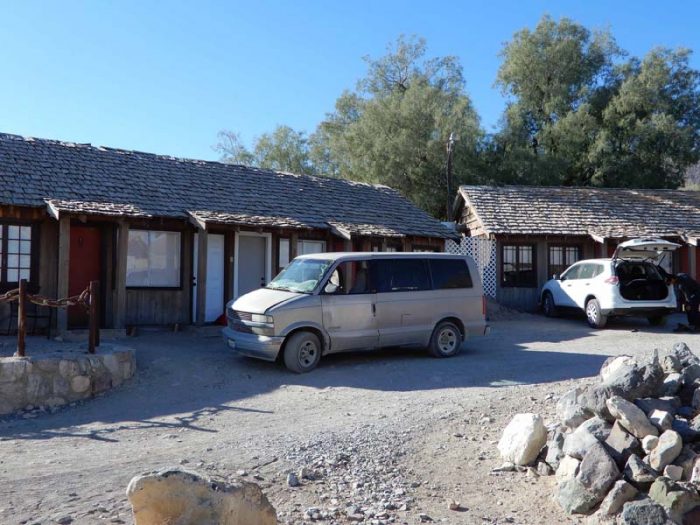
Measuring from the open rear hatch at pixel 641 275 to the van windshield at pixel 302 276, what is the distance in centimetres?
822

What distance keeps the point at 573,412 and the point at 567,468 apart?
0.83 m

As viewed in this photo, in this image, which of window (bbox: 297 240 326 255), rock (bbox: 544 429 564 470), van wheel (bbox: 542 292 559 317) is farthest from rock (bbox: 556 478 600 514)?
van wheel (bbox: 542 292 559 317)

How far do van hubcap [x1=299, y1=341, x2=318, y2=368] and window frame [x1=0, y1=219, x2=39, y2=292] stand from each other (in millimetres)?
6022

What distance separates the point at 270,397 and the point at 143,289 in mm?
6460

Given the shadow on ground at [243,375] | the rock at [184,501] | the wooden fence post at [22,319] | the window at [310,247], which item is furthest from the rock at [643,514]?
the window at [310,247]

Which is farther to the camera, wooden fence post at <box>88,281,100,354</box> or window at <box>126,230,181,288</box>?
window at <box>126,230,181,288</box>

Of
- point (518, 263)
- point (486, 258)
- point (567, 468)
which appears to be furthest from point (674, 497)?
point (518, 263)

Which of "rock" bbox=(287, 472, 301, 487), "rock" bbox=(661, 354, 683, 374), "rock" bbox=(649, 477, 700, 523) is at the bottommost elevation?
"rock" bbox=(287, 472, 301, 487)

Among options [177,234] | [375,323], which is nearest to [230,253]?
[177,234]

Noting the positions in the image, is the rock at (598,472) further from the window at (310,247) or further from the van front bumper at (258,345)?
the window at (310,247)

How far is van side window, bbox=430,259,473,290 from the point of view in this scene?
11.4 meters

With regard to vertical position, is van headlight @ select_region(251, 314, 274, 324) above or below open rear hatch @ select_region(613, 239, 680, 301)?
below

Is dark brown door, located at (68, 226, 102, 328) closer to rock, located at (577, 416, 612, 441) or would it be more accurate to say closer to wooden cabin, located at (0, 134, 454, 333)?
wooden cabin, located at (0, 134, 454, 333)

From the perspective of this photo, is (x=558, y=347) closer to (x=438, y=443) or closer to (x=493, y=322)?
(x=493, y=322)
